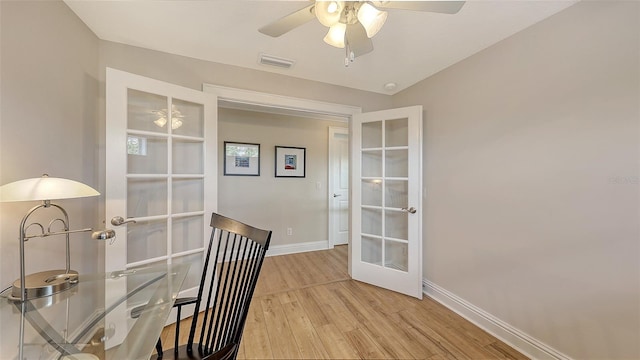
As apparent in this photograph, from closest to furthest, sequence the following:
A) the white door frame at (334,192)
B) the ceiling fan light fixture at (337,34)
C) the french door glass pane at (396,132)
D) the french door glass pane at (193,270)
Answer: the ceiling fan light fixture at (337,34) < the french door glass pane at (193,270) < the french door glass pane at (396,132) < the white door frame at (334,192)

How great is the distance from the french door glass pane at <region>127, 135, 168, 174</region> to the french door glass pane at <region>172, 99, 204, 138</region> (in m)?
0.16

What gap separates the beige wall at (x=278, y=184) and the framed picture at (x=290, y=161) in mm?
69

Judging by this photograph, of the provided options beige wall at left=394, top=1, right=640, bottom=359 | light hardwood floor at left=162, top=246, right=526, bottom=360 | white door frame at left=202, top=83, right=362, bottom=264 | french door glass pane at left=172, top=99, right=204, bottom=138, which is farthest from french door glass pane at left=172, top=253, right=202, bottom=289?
beige wall at left=394, top=1, right=640, bottom=359

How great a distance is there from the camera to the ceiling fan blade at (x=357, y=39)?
1130mm

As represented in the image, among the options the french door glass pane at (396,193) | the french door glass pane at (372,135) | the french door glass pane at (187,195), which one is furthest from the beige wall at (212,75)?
A: the french door glass pane at (396,193)

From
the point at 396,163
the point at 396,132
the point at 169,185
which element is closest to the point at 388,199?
the point at 396,163

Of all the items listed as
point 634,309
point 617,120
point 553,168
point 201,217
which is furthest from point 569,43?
point 201,217

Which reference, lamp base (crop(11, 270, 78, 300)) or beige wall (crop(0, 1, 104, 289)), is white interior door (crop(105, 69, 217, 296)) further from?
lamp base (crop(11, 270, 78, 300))

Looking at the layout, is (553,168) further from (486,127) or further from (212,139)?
(212,139)

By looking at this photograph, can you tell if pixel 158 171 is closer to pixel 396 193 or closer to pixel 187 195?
pixel 187 195

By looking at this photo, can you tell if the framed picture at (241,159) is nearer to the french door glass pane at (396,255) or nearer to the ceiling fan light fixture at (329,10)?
the french door glass pane at (396,255)

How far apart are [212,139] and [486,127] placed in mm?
2313

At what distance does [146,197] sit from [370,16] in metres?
1.99

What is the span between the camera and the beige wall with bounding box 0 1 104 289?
1.08 meters
